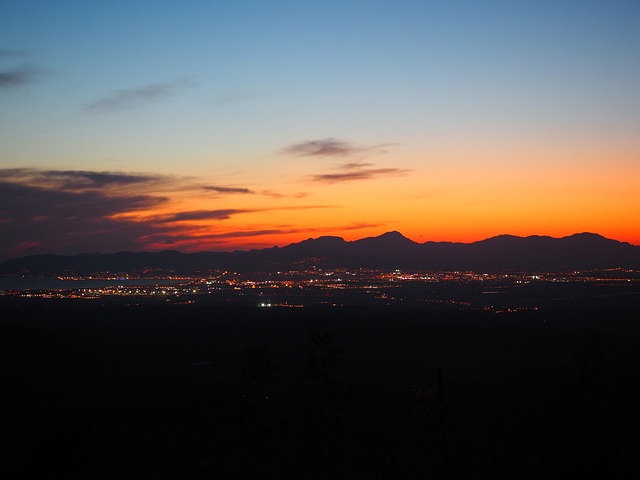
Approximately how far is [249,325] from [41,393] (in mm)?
44720

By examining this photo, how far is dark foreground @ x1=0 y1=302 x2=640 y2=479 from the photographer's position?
23.0m

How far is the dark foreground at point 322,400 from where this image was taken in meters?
23.0

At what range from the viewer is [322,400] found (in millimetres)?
25234

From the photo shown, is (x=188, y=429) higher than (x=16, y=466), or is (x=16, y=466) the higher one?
(x=188, y=429)

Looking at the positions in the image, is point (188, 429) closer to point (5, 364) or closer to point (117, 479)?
point (117, 479)

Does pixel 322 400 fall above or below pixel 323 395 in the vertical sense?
below

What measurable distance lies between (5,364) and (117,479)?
37825mm

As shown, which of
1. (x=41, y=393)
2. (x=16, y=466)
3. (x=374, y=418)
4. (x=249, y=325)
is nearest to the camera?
(x=16, y=466)

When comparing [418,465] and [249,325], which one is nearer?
[418,465]

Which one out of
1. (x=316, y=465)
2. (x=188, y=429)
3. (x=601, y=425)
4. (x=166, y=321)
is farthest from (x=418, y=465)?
(x=166, y=321)

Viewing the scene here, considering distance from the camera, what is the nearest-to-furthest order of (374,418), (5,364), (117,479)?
(117,479)
(374,418)
(5,364)

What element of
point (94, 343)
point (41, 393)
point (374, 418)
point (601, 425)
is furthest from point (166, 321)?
point (601, 425)

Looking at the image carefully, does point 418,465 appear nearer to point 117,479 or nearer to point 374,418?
point 117,479

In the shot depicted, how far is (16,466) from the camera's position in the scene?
1121 inches
